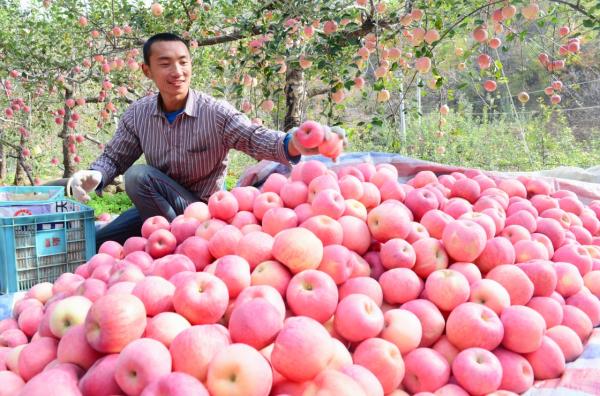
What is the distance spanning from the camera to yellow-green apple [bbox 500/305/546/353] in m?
1.30

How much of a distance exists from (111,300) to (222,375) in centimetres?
35

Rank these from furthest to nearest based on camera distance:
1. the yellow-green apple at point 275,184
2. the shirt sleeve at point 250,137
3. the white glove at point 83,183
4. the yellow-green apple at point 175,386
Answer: the shirt sleeve at point 250,137 < the white glove at point 83,183 < the yellow-green apple at point 275,184 < the yellow-green apple at point 175,386

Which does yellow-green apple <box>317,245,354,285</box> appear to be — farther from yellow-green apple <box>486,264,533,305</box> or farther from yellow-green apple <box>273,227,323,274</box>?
yellow-green apple <box>486,264,533,305</box>

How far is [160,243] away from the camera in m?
1.80

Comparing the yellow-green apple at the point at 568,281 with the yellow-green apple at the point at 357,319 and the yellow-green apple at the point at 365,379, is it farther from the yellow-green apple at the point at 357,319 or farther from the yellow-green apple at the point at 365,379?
the yellow-green apple at the point at 365,379

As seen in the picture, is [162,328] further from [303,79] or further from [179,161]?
[303,79]

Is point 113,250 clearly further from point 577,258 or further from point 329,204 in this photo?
point 577,258

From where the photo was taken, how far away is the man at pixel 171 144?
271 centimetres

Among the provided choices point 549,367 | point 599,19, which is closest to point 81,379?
point 549,367

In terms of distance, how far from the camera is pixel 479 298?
1393mm

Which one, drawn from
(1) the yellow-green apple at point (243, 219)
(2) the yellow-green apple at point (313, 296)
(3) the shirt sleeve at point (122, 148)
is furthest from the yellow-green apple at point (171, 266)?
(3) the shirt sleeve at point (122, 148)

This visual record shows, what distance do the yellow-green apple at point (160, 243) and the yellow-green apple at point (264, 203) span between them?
324mm

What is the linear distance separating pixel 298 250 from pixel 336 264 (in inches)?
4.8

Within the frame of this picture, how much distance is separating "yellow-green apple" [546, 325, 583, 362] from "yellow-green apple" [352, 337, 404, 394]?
1.73 ft
